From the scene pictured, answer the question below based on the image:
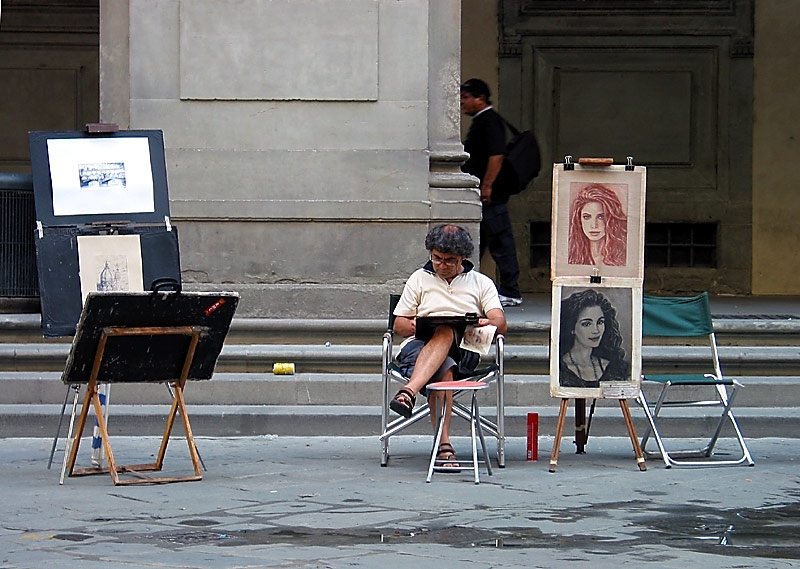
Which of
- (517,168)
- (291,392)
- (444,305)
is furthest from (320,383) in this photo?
(517,168)

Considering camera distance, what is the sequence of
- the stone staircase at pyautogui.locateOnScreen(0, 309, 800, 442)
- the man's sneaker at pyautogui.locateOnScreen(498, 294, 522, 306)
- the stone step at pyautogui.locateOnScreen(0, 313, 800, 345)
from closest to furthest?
the stone staircase at pyautogui.locateOnScreen(0, 309, 800, 442) → the stone step at pyautogui.locateOnScreen(0, 313, 800, 345) → the man's sneaker at pyautogui.locateOnScreen(498, 294, 522, 306)

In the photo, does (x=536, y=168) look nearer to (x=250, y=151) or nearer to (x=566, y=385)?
(x=250, y=151)

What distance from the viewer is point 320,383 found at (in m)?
9.27

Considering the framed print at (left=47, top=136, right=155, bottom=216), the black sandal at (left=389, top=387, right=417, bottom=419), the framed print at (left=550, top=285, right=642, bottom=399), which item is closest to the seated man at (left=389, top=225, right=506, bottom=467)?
the black sandal at (left=389, top=387, right=417, bottom=419)

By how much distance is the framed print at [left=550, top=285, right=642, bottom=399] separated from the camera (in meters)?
7.86

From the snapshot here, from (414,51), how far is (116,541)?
5.48 m

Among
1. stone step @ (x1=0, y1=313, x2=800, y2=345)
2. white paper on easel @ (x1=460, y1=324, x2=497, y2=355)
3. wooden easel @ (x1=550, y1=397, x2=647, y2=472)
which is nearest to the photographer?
wooden easel @ (x1=550, y1=397, x2=647, y2=472)

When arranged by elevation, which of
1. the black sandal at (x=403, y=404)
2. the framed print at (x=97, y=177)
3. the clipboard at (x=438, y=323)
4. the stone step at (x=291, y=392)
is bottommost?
the stone step at (x=291, y=392)

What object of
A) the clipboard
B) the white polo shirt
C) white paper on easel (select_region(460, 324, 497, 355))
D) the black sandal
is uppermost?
the white polo shirt

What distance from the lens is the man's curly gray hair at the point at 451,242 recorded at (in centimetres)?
779

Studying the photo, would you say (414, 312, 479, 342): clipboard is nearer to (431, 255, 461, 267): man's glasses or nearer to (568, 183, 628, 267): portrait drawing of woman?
(431, 255, 461, 267): man's glasses

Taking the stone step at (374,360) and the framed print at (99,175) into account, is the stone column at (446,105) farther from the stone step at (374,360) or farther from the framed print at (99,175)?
the framed print at (99,175)

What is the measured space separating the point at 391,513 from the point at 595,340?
2.18 meters

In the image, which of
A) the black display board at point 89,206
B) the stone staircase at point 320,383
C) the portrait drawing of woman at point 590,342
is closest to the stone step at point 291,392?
the stone staircase at point 320,383
